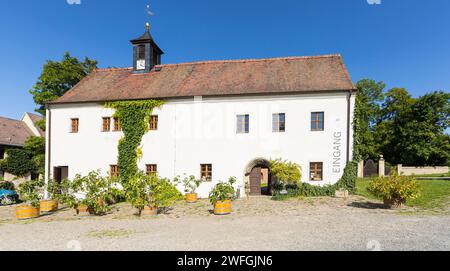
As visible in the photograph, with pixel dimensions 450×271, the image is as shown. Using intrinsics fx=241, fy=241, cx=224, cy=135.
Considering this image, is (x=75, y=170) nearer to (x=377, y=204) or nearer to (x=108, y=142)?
(x=108, y=142)

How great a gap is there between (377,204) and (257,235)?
8091 millimetres

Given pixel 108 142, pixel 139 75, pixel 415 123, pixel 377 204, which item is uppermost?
pixel 139 75

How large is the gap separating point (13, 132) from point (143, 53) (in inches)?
898

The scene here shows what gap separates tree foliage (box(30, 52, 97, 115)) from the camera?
23156mm

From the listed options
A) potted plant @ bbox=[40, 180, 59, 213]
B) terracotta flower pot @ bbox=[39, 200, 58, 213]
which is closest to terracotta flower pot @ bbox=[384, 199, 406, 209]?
potted plant @ bbox=[40, 180, 59, 213]

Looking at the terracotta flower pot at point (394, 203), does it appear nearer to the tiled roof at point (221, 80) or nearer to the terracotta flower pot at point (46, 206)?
the tiled roof at point (221, 80)

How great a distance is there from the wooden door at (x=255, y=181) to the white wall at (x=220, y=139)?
3.76 feet

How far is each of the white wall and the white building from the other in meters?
0.06

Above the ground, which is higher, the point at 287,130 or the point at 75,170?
the point at 287,130

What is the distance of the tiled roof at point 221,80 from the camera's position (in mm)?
16031

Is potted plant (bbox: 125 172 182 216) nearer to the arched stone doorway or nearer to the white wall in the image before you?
the white wall

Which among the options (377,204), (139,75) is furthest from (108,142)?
(377,204)
